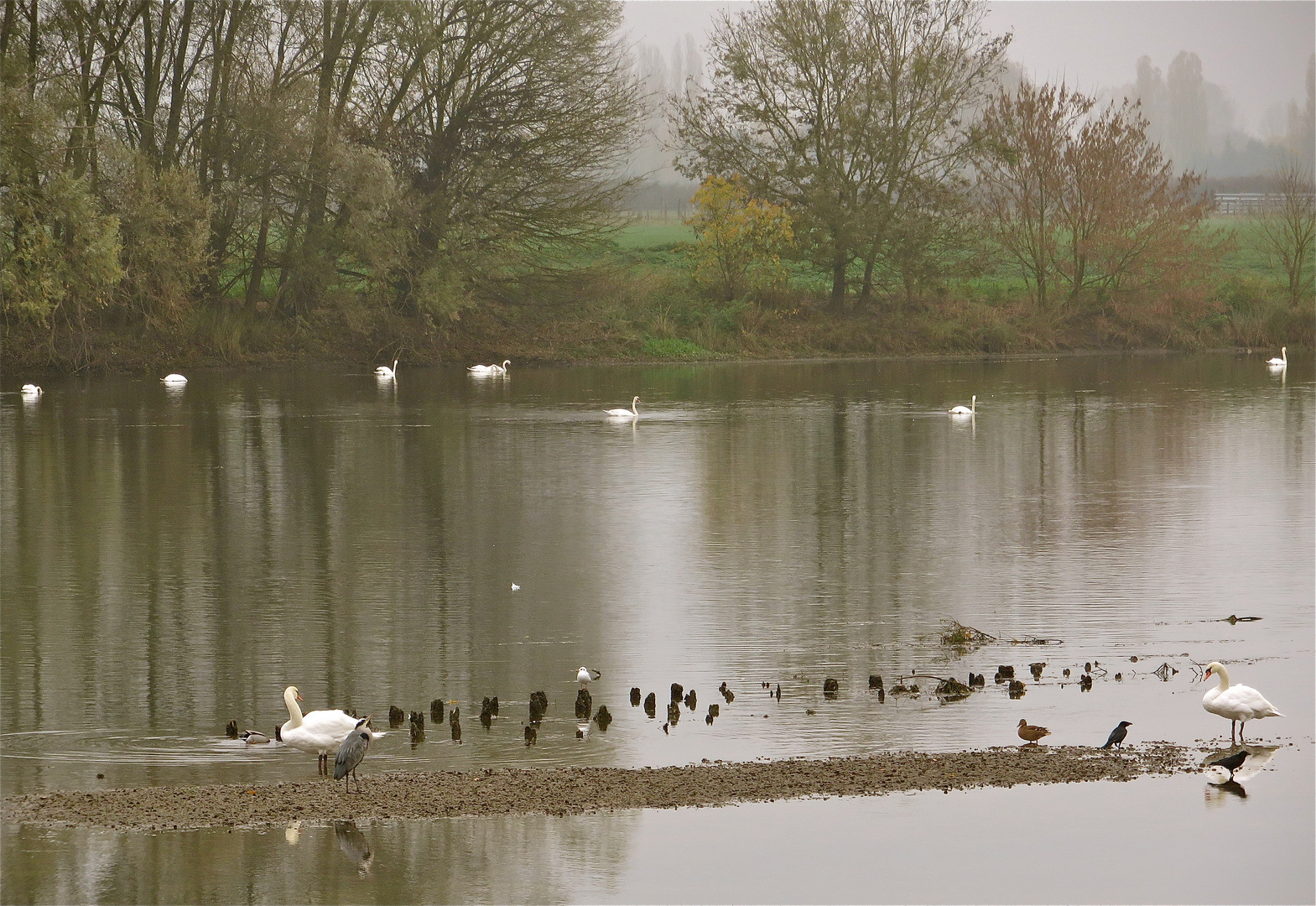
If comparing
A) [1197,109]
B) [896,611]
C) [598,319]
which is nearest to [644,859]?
[896,611]

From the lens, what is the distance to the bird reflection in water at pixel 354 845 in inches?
312

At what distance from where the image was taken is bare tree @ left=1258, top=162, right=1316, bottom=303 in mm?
56406

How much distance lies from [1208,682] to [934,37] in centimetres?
4564

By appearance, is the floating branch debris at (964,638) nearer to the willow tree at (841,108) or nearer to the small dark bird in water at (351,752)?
the small dark bird in water at (351,752)

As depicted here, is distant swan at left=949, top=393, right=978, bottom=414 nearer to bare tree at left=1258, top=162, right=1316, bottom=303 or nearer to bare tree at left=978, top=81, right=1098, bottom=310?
bare tree at left=978, top=81, right=1098, bottom=310

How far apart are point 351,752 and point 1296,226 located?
54.5 metres

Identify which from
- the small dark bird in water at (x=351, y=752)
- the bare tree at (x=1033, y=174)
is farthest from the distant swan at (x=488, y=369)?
the small dark bird in water at (x=351, y=752)

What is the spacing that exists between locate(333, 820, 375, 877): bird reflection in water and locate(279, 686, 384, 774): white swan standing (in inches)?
44.6

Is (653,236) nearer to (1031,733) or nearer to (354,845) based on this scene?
(1031,733)

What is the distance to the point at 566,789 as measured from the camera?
906 cm

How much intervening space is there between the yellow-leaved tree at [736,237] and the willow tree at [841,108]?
1.17m

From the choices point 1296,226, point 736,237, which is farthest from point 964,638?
point 1296,226

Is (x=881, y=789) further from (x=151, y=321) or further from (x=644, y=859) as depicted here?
(x=151, y=321)

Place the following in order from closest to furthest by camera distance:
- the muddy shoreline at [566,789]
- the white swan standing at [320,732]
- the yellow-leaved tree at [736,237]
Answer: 1. the muddy shoreline at [566,789]
2. the white swan standing at [320,732]
3. the yellow-leaved tree at [736,237]
